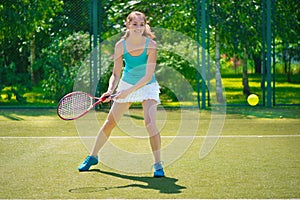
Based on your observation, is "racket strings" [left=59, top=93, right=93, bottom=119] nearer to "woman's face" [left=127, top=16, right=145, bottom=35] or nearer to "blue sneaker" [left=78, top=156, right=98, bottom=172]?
"blue sneaker" [left=78, top=156, right=98, bottom=172]

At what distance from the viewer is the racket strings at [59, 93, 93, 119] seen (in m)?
6.12

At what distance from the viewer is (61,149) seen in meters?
7.54

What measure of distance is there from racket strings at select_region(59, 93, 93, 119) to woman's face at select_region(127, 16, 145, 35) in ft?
2.63

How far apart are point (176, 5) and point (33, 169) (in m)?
7.01

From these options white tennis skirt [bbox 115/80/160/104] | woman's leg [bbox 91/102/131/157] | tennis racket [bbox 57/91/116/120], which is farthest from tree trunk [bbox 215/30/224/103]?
white tennis skirt [bbox 115/80/160/104]

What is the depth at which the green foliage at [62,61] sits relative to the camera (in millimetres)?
12273

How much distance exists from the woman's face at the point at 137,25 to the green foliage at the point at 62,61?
21.1 feet

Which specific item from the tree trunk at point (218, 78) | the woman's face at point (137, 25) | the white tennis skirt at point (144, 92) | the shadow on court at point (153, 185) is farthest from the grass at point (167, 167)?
the tree trunk at point (218, 78)

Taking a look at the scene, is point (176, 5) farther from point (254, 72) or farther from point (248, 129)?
point (248, 129)

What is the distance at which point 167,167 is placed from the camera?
6.35 m

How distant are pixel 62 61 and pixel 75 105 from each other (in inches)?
248

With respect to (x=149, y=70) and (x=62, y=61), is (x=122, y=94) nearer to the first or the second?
(x=149, y=70)

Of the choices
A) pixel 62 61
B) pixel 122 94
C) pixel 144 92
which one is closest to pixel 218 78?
pixel 62 61

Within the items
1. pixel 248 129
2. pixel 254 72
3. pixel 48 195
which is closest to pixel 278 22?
pixel 254 72
